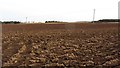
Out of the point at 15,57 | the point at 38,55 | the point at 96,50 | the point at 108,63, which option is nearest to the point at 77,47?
the point at 96,50

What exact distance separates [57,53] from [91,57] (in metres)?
2.23

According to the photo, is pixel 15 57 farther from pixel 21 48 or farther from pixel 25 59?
pixel 21 48

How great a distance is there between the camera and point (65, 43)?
2086 cm

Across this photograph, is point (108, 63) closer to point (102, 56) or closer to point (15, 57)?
point (102, 56)

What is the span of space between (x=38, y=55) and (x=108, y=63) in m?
4.52

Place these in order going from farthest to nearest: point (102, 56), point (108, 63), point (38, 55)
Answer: point (38, 55)
point (102, 56)
point (108, 63)

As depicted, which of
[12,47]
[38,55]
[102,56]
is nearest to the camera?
[102,56]

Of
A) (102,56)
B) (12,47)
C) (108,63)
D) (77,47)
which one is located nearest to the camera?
(108,63)

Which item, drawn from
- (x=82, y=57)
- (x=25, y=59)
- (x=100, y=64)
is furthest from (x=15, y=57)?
(x=100, y=64)

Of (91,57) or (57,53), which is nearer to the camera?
(91,57)

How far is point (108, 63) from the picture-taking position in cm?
1370

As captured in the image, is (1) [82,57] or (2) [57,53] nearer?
(1) [82,57]

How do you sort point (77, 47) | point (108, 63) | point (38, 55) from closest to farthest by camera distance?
point (108, 63) → point (38, 55) → point (77, 47)

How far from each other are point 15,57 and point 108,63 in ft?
17.0
